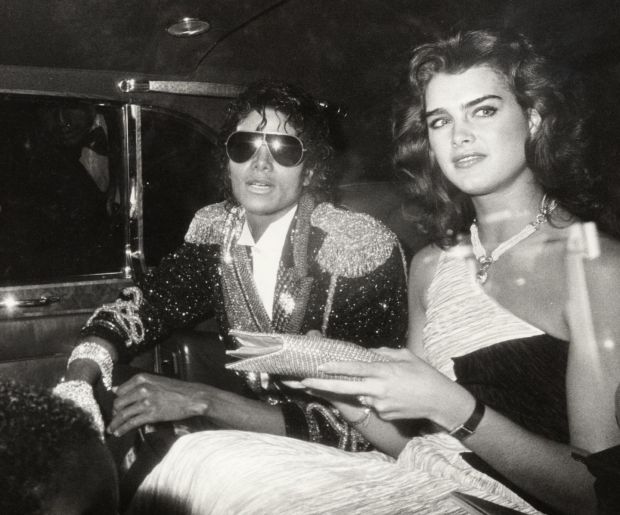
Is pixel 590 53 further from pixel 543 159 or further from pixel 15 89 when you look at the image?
pixel 15 89

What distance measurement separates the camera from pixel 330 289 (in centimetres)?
204

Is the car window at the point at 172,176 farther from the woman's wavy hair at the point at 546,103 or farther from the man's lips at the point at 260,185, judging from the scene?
the woman's wavy hair at the point at 546,103

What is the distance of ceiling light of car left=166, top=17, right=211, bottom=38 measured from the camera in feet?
7.36

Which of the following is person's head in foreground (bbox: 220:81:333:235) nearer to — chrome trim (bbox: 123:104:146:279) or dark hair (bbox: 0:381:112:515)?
chrome trim (bbox: 123:104:146:279)

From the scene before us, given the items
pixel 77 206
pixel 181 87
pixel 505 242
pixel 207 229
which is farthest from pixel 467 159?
pixel 77 206

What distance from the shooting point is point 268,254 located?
2.15m

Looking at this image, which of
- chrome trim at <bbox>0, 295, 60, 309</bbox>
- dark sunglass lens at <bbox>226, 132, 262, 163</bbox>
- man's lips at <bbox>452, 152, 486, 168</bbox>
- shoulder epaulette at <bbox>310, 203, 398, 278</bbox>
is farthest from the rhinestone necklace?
chrome trim at <bbox>0, 295, 60, 309</bbox>

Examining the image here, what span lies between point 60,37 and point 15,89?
1.27 feet

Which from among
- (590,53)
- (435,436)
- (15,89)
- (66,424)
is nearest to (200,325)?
(15,89)

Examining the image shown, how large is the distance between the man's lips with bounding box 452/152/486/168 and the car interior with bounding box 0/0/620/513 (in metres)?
0.51

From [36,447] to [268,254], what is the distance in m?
1.62

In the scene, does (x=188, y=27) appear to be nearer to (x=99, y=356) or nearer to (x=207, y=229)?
(x=207, y=229)

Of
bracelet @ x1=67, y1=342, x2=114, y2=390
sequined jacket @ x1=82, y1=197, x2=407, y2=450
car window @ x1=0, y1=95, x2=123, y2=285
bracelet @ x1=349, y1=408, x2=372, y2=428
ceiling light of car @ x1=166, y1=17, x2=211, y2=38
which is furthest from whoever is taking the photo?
car window @ x1=0, y1=95, x2=123, y2=285

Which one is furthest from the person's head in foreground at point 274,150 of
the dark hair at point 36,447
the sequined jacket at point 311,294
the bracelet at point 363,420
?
the dark hair at point 36,447
